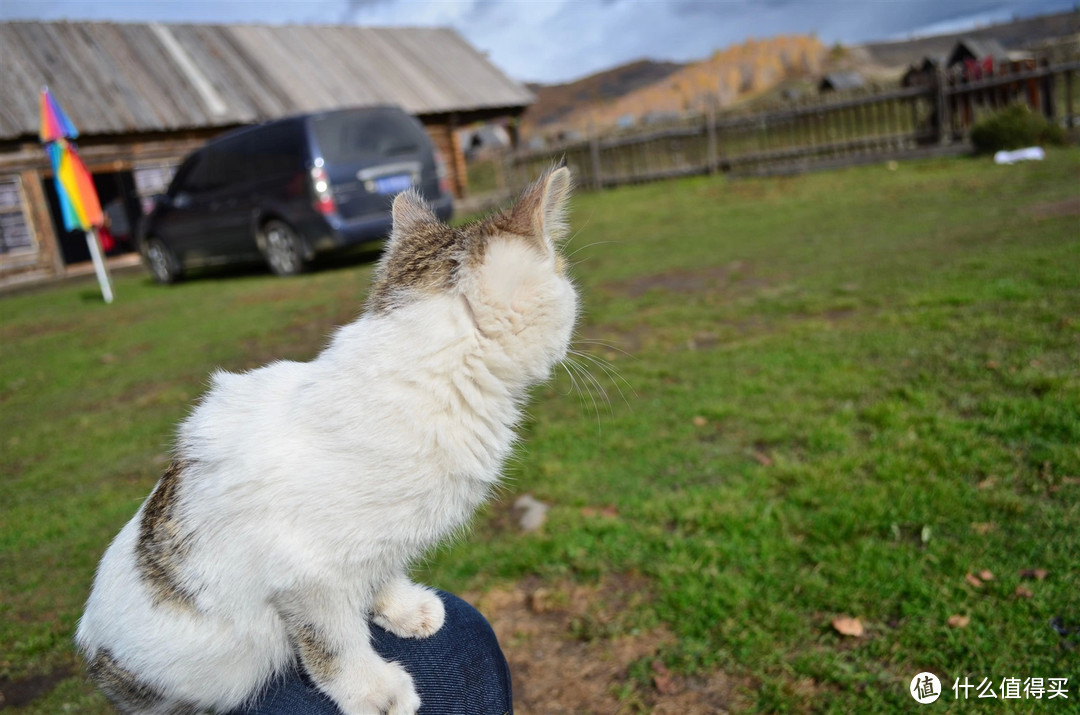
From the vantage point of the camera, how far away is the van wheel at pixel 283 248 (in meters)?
11.9

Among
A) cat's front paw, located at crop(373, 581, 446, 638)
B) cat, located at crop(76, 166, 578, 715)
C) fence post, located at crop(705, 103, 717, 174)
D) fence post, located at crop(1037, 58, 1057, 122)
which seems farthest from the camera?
fence post, located at crop(705, 103, 717, 174)

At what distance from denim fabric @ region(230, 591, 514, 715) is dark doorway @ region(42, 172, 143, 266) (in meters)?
21.1

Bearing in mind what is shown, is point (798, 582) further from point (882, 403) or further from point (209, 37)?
point (209, 37)

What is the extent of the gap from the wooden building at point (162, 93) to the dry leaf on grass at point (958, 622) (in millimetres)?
20481

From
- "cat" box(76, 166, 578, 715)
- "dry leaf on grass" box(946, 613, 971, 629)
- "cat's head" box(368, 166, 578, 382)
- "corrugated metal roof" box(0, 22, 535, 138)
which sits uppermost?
"corrugated metal roof" box(0, 22, 535, 138)

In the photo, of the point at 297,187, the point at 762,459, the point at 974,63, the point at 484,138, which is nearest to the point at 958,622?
the point at 762,459

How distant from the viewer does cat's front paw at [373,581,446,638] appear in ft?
6.75

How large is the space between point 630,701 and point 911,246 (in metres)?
7.44

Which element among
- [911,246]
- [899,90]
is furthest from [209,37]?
[911,246]

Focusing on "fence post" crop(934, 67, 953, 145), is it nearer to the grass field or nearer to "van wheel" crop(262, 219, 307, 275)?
the grass field

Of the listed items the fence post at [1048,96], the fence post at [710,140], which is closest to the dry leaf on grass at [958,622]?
the fence post at [1048,96]

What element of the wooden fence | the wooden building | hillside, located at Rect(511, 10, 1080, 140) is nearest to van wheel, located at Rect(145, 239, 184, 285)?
the wooden building

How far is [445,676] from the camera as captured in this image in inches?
77.7

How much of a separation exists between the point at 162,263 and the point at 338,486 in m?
14.9
